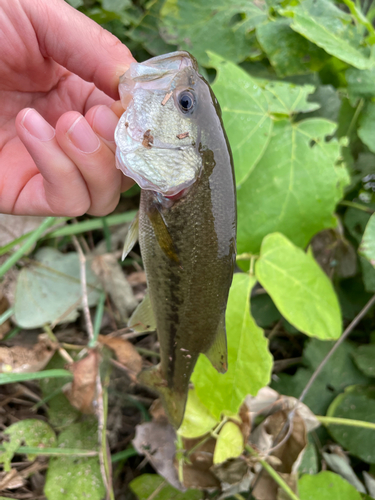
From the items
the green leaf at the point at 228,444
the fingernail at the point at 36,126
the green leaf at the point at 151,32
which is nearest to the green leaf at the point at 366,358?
the green leaf at the point at 228,444

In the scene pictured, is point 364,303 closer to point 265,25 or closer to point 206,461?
point 206,461

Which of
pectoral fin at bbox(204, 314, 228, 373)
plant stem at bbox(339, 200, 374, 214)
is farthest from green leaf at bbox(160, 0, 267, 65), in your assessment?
pectoral fin at bbox(204, 314, 228, 373)

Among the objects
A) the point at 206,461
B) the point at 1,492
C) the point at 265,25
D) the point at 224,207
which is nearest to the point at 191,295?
the point at 224,207

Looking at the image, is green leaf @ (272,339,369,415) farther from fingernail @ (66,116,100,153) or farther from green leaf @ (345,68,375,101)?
fingernail @ (66,116,100,153)

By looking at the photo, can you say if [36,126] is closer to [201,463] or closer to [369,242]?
[369,242]

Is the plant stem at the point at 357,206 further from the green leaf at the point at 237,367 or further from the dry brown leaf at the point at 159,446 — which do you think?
the dry brown leaf at the point at 159,446

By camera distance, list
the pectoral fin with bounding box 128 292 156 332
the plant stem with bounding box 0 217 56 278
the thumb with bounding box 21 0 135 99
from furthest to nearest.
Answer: the plant stem with bounding box 0 217 56 278, the pectoral fin with bounding box 128 292 156 332, the thumb with bounding box 21 0 135 99
